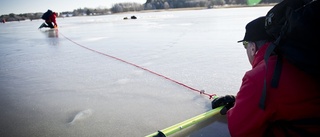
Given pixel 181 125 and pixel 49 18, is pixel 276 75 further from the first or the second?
pixel 49 18

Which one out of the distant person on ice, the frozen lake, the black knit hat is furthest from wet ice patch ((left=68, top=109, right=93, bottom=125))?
the distant person on ice

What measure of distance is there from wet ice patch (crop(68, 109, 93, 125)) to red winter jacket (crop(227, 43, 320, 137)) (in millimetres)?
1502

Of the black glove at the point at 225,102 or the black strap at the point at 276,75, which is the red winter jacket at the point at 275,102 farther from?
the black glove at the point at 225,102

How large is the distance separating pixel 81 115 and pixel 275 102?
1.81 meters

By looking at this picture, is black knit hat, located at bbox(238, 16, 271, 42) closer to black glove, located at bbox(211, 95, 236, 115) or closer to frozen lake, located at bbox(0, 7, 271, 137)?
black glove, located at bbox(211, 95, 236, 115)

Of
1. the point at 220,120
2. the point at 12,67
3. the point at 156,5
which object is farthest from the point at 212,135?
the point at 156,5

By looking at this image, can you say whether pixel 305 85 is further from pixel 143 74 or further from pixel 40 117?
pixel 143 74

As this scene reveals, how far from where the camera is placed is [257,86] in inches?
46.9

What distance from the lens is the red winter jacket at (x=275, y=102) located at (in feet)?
3.57

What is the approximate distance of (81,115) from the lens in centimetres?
233

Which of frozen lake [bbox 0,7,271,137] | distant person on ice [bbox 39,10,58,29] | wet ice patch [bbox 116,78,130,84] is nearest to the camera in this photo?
frozen lake [bbox 0,7,271,137]

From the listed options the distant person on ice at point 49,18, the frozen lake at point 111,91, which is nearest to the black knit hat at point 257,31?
the frozen lake at point 111,91

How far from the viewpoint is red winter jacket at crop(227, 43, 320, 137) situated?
1.09 meters

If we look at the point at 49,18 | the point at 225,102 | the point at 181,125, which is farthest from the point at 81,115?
the point at 49,18
